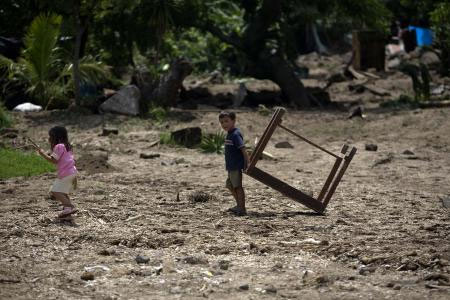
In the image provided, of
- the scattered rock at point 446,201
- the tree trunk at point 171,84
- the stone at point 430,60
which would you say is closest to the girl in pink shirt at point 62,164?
the scattered rock at point 446,201

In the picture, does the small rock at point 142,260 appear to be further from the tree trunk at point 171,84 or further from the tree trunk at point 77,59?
the tree trunk at point 171,84

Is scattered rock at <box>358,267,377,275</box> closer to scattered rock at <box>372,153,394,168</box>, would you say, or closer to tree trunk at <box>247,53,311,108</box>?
scattered rock at <box>372,153,394,168</box>

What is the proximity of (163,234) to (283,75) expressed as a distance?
1289cm

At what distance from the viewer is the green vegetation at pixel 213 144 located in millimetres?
13555

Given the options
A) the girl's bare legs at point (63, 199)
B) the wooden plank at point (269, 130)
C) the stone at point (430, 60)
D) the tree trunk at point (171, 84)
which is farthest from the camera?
the stone at point (430, 60)

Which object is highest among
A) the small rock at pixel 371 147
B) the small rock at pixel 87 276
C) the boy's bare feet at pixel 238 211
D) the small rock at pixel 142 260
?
the small rock at pixel 87 276

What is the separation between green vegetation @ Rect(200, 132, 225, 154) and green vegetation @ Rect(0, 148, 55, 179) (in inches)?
105

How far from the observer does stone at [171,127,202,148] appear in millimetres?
14055

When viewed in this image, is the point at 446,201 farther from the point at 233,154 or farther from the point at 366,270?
the point at 366,270

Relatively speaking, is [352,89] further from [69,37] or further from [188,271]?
[188,271]

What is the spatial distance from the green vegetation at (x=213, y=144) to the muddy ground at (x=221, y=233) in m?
0.18

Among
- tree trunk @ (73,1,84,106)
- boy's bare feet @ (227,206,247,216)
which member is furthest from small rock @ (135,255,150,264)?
tree trunk @ (73,1,84,106)

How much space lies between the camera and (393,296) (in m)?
5.58

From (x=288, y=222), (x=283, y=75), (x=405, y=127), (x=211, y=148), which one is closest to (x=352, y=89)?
(x=283, y=75)
